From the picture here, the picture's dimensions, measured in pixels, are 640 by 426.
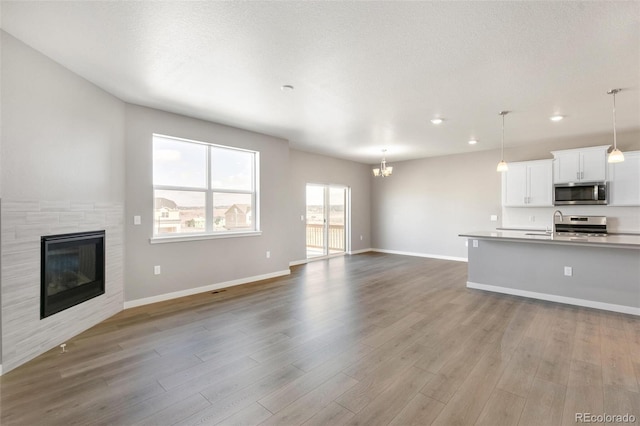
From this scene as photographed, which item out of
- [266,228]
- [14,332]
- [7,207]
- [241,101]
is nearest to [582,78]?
[241,101]

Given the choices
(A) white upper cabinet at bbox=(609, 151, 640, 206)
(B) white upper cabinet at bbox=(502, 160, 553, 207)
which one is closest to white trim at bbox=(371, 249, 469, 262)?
(B) white upper cabinet at bbox=(502, 160, 553, 207)

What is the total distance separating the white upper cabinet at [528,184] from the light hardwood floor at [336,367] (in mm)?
2829

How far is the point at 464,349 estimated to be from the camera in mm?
2834

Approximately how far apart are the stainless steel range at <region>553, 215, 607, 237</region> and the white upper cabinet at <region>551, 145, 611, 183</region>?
76 cm

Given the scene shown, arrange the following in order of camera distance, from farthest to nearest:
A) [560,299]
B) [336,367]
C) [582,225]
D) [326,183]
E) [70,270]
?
[326,183] < [582,225] < [560,299] < [70,270] < [336,367]

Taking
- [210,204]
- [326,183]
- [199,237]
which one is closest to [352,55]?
[210,204]

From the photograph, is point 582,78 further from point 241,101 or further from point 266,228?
point 266,228

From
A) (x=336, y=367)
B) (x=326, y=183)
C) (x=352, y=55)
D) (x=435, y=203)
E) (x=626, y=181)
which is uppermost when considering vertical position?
(x=352, y=55)

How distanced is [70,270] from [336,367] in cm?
302

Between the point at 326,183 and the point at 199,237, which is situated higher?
the point at 326,183

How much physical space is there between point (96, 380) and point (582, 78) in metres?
5.60

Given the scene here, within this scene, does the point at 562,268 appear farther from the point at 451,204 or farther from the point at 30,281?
the point at 30,281

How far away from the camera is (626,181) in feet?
17.2

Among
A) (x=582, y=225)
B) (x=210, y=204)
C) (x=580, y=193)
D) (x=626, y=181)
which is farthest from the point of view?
(x=582, y=225)
